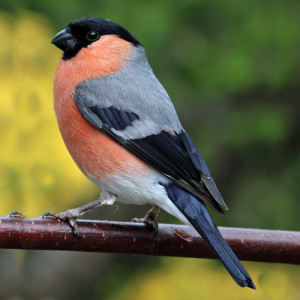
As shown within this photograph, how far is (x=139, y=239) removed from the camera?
136 inches

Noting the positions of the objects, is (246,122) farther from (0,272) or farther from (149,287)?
(0,272)

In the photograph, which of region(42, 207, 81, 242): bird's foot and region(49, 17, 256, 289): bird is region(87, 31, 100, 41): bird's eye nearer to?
region(49, 17, 256, 289): bird

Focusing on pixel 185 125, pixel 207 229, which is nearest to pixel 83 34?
pixel 207 229

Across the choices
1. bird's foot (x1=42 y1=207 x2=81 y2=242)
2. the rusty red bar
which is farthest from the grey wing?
bird's foot (x1=42 y1=207 x2=81 y2=242)

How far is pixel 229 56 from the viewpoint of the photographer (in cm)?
565

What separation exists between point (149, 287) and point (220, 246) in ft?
7.89

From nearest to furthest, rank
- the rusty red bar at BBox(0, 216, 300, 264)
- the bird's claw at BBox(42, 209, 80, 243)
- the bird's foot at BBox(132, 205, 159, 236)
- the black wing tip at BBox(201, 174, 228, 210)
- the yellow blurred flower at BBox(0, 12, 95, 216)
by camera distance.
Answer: the rusty red bar at BBox(0, 216, 300, 264) < the bird's claw at BBox(42, 209, 80, 243) < the black wing tip at BBox(201, 174, 228, 210) < the bird's foot at BBox(132, 205, 159, 236) < the yellow blurred flower at BBox(0, 12, 95, 216)

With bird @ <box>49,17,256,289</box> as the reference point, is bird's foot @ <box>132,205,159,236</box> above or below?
below

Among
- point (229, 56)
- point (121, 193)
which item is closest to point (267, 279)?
point (121, 193)

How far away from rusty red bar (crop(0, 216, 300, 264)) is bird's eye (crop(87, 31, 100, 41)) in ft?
3.70

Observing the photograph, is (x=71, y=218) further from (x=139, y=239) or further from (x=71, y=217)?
(x=139, y=239)

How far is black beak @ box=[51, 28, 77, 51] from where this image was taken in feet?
13.2

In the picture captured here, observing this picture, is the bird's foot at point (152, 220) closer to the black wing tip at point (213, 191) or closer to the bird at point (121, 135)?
the bird at point (121, 135)

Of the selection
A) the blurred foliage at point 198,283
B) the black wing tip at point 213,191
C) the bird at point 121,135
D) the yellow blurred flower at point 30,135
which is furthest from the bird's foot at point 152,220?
the blurred foliage at point 198,283
